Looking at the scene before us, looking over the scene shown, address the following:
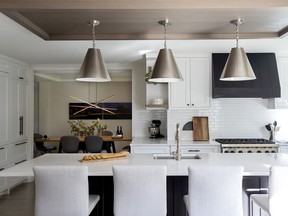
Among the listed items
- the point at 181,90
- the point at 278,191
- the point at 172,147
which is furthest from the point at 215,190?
the point at 181,90

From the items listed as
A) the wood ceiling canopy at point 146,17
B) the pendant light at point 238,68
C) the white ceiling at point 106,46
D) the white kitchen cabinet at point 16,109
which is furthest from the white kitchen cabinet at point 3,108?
the pendant light at point 238,68

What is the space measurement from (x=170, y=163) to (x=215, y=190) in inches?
25.3

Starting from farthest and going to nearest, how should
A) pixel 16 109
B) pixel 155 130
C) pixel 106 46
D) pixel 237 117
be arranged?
pixel 16 109
pixel 155 130
pixel 237 117
pixel 106 46

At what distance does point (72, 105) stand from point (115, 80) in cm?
159

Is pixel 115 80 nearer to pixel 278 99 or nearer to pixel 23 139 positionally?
pixel 23 139

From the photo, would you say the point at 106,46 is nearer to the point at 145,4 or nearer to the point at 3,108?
the point at 145,4

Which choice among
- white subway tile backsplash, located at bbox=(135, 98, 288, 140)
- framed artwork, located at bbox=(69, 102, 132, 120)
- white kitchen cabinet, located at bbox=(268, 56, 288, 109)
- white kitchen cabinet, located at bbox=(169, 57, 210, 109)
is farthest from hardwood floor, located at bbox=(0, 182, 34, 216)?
white kitchen cabinet, located at bbox=(268, 56, 288, 109)

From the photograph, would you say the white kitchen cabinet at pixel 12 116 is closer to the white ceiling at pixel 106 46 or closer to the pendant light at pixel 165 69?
the white ceiling at pixel 106 46

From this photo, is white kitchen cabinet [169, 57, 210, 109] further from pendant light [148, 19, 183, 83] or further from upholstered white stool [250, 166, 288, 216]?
upholstered white stool [250, 166, 288, 216]

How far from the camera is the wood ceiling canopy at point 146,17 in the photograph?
245 cm

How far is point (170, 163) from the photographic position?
9.25 ft

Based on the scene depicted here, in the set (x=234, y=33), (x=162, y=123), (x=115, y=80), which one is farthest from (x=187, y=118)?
(x=115, y=80)

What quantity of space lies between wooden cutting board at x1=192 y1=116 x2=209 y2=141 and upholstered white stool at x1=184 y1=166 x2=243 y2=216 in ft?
9.14

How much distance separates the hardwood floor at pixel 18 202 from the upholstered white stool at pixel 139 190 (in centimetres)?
249
